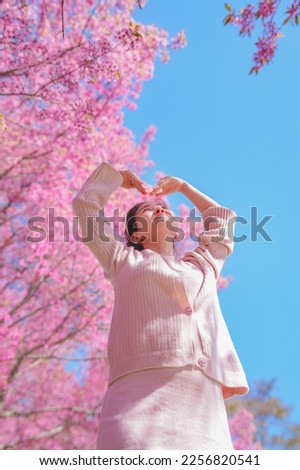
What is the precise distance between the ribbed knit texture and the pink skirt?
0.15 ft

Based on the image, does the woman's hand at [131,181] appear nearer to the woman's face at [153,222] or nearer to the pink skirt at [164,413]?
the woman's face at [153,222]

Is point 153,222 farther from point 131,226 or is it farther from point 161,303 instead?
point 161,303

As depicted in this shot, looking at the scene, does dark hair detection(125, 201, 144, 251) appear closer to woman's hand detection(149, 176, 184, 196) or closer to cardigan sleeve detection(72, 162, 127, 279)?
woman's hand detection(149, 176, 184, 196)

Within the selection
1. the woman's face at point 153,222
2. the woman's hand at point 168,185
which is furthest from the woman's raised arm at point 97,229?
the woman's hand at point 168,185

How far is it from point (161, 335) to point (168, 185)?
40.3 inches

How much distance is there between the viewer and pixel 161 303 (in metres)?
2.07

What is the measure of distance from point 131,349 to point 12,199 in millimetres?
5182

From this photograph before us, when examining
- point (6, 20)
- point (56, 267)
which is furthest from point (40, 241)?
point (6, 20)

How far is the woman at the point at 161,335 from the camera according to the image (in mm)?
1761

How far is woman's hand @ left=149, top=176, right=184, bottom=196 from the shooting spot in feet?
8.74

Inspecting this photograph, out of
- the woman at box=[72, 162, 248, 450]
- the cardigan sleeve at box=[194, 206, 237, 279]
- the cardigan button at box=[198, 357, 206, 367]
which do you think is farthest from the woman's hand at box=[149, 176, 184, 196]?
the cardigan button at box=[198, 357, 206, 367]

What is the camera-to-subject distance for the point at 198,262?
2.39 meters
